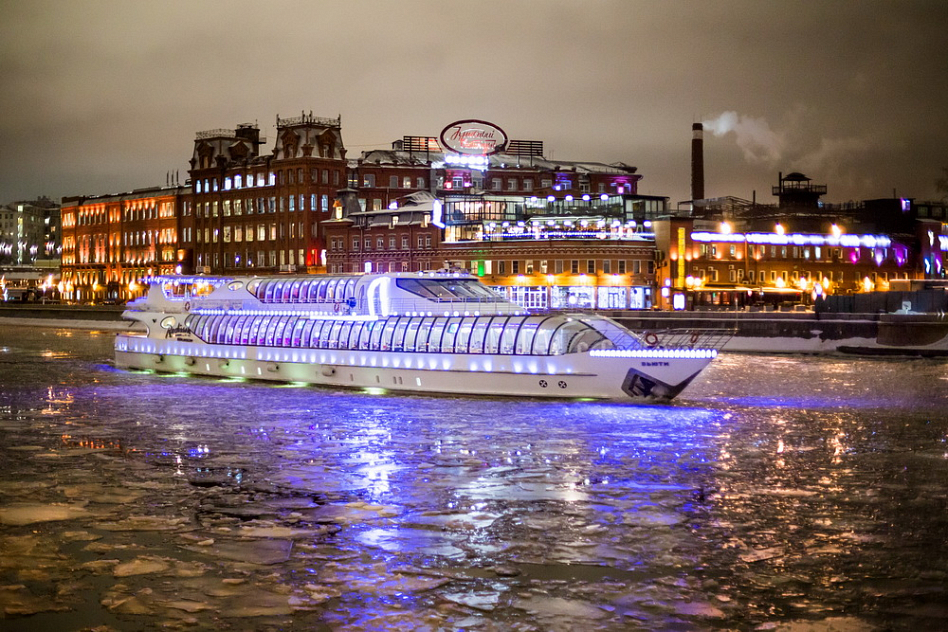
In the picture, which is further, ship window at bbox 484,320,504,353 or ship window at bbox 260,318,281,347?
ship window at bbox 260,318,281,347

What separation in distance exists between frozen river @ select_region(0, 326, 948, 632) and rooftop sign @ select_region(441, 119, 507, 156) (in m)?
77.8

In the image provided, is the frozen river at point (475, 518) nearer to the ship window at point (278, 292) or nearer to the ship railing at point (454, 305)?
the ship railing at point (454, 305)

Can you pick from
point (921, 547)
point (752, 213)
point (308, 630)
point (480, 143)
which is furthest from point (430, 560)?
point (752, 213)

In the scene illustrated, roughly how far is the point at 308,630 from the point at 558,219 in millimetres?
95544

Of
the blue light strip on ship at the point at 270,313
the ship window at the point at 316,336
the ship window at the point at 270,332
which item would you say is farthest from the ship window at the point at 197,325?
the ship window at the point at 316,336

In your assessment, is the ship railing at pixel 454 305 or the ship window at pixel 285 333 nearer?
the ship railing at pixel 454 305

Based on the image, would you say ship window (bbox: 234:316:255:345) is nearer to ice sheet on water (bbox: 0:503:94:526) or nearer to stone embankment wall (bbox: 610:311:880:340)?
stone embankment wall (bbox: 610:311:880:340)

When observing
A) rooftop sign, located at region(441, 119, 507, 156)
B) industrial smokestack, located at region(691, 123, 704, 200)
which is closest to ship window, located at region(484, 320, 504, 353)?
rooftop sign, located at region(441, 119, 507, 156)

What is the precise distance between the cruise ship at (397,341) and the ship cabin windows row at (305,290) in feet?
0.18

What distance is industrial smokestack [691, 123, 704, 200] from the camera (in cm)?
12169

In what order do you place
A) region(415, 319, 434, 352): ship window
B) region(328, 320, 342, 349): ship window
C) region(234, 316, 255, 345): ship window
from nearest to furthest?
region(415, 319, 434, 352): ship window → region(328, 320, 342, 349): ship window → region(234, 316, 255, 345): ship window

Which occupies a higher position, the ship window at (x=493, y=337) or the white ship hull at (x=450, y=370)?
the ship window at (x=493, y=337)

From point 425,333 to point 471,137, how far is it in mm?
72394

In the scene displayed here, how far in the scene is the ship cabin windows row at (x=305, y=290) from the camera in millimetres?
41719
